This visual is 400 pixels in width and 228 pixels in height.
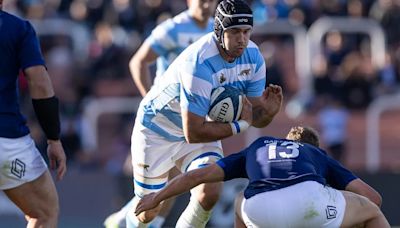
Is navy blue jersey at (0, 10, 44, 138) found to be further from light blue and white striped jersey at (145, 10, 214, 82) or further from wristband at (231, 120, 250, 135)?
light blue and white striped jersey at (145, 10, 214, 82)

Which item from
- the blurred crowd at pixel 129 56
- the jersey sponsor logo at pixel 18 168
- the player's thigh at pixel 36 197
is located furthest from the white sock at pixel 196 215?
the blurred crowd at pixel 129 56

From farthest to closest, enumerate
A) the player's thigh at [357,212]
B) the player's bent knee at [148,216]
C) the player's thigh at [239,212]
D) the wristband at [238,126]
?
the player's bent knee at [148,216]
the wristband at [238,126]
the player's thigh at [239,212]
the player's thigh at [357,212]

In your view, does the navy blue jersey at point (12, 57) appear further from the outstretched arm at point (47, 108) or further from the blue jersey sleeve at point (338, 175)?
the blue jersey sleeve at point (338, 175)

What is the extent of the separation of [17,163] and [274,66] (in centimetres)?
1175

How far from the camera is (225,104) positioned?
8.50m

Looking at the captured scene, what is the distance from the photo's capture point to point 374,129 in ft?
62.7

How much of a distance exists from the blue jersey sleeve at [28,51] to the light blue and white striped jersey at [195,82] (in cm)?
115

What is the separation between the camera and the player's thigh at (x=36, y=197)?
788 centimetres

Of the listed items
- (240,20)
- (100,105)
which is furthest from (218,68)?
(100,105)

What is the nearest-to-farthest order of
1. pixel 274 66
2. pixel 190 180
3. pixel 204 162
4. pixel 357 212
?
pixel 357 212 < pixel 190 180 < pixel 204 162 < pixel 274 66

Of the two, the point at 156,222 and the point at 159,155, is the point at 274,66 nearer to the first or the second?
the point at 156,222

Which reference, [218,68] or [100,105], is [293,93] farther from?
[218,68]

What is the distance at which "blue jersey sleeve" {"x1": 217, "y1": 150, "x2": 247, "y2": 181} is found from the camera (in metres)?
7.94

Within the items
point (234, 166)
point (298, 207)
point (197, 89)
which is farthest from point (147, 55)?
point (298, 207)
